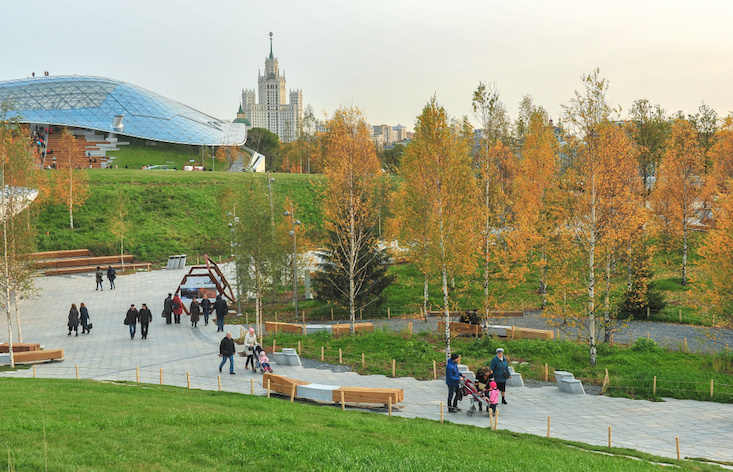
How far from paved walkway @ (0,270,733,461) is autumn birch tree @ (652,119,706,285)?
1909cm

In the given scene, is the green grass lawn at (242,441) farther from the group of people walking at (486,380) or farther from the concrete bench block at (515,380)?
the concrete bench block at (515,380)

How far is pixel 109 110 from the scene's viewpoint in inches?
2963

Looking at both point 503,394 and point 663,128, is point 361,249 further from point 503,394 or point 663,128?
point 663,128

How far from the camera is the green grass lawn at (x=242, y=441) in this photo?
7.21 meters

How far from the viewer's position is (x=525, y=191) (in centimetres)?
2686

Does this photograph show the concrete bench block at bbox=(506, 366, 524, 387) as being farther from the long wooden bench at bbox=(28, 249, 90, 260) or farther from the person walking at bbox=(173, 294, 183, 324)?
the long wooden bench at bbox=(28, 249, 90, 260)

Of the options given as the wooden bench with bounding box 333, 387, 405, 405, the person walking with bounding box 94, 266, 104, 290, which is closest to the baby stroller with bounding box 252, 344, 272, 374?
the wooden bench with bounding box 333, 387, 405, 405

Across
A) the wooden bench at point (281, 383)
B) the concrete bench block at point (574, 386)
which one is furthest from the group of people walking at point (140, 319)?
the concrete bench block at point (574, 386)

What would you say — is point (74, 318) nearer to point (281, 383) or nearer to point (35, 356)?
point (35, 356)

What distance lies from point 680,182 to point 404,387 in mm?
22015

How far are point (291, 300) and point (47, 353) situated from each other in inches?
518

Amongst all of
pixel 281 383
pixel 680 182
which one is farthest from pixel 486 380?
pixel 680 182

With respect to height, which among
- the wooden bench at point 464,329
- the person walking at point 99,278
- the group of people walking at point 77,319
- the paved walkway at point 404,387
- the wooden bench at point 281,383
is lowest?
the paved walkway at point 404,387

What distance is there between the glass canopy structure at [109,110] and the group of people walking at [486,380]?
6865cm
